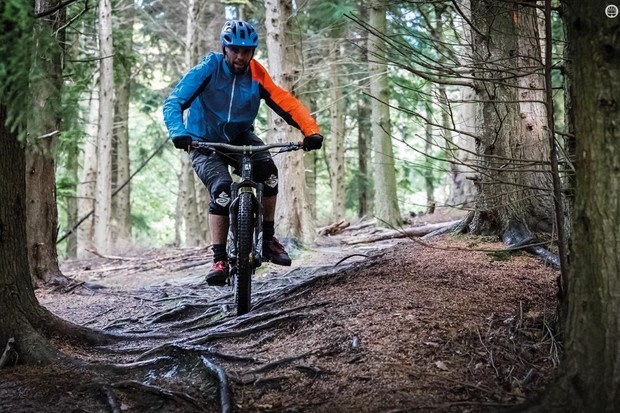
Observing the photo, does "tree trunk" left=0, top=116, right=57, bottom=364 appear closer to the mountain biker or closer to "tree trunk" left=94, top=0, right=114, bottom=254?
the mountain biker

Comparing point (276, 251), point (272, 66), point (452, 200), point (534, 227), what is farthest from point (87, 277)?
point (452, 200)

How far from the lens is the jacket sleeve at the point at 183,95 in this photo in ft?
17.3

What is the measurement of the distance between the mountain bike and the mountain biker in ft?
0.58

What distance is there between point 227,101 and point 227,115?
0.13 meters

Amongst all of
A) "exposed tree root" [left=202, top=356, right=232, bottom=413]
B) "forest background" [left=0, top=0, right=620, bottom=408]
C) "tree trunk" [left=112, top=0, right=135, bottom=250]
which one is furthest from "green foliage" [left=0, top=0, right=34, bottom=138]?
"tree trunk" [left=112, top=0, right=135, bottom=250]

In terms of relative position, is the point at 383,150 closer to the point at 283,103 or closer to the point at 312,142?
the point at 283,103

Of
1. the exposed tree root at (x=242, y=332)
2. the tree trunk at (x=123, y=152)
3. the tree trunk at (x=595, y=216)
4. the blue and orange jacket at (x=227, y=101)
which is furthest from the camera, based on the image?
the tree trunk at (x=123, y=152)

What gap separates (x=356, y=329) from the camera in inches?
164

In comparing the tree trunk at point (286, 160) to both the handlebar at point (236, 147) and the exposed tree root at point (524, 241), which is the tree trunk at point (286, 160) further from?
the handlebar at point (236, 147)

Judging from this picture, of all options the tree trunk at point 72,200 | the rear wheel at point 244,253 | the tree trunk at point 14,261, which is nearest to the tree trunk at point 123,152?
the tree trunk at point 72,200

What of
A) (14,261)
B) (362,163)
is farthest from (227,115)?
(362,163)

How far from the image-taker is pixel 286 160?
976 cm

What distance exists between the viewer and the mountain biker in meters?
5.43

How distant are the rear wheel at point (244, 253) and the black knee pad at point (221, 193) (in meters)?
0.22
